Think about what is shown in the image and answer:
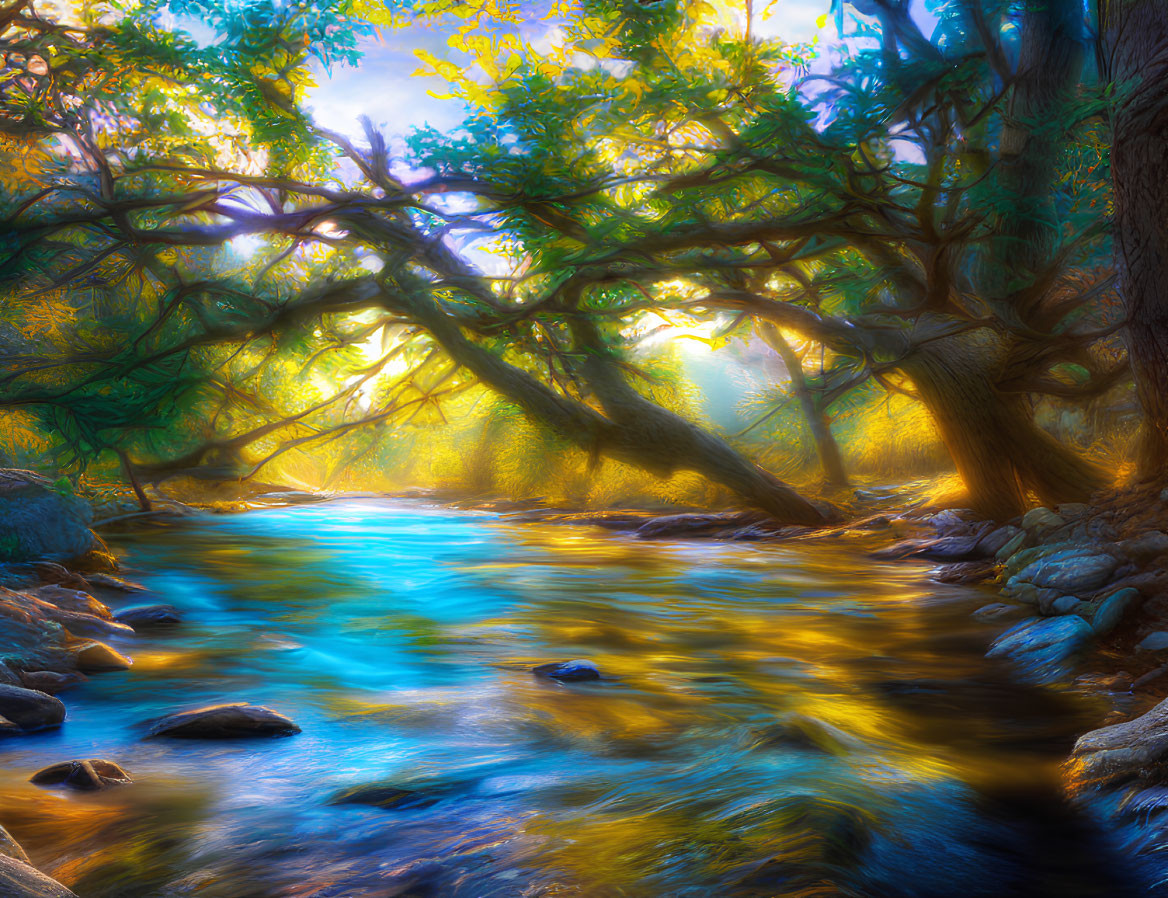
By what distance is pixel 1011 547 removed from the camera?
24.1 ft

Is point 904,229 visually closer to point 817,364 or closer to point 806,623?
point 806,623

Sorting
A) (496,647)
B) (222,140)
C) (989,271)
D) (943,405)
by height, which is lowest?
(496,647)

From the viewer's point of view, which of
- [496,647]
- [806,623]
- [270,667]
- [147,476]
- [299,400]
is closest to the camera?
[270,667]

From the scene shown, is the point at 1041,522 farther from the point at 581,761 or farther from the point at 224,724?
the point at 224,724

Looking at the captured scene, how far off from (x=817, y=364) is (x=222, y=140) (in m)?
10.8

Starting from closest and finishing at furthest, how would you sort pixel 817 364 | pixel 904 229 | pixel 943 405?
pixel 904 229 → pixel 943 405 → pixel 817 364

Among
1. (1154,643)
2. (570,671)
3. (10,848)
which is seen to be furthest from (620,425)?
(10,848)

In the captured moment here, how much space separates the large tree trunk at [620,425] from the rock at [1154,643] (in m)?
7.38

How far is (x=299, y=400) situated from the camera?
14414 mm

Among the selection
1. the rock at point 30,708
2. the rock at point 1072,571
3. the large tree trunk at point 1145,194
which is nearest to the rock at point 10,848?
the rock at point 30,708

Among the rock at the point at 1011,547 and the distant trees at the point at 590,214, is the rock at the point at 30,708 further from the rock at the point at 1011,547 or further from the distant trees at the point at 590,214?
the rock at the point at 1011,547

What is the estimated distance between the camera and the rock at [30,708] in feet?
11.2

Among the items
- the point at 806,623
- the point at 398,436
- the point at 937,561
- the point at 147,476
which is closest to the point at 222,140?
the point at 147,476

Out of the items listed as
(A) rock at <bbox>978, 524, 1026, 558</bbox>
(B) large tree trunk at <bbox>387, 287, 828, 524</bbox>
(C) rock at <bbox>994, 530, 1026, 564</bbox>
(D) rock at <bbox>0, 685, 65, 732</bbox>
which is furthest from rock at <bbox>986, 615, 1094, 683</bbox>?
(B) large tree trunk at <bbox>387, 287, 828, 524</bbox>
